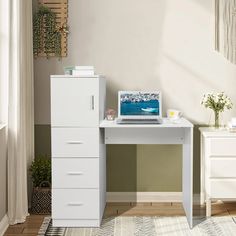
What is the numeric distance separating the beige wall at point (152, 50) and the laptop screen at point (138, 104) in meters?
0.30

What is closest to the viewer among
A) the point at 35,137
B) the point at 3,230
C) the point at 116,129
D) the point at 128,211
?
the point at 3,230

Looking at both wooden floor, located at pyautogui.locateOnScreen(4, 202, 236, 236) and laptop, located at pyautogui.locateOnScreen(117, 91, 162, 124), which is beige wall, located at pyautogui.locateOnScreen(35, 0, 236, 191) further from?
wooden floor, located at pyautogui.locateOnScreen(4, 202, 236, 236)

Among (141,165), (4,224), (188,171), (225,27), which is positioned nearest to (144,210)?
(141,165)

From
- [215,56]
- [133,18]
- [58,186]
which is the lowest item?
[58,186]

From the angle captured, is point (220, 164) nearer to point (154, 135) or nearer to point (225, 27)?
point (154, 135)

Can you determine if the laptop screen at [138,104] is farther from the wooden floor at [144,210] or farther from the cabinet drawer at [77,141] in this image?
the wooden floor at [144,210]

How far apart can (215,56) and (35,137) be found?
1.88m

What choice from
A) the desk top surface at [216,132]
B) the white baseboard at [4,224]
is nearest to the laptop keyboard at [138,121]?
the desk top surface at [216,132]

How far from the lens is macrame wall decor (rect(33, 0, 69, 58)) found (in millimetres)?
4754

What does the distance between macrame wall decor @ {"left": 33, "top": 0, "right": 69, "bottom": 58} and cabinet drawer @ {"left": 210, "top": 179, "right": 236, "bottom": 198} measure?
1878 mm

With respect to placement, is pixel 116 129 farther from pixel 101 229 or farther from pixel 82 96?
pixel 101 229

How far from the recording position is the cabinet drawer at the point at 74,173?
13.5 feet

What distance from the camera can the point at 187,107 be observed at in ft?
15.9

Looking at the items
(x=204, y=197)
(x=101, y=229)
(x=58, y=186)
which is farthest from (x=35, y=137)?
(x=204, y=197)
